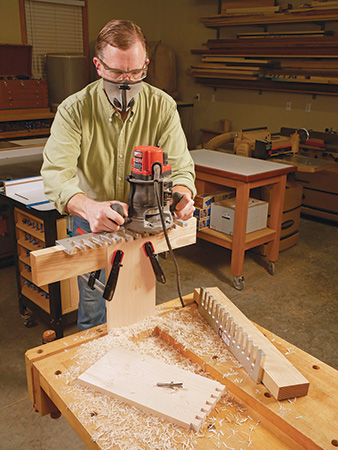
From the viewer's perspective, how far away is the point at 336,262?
12.1 feet

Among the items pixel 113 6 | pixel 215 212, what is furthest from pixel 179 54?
pixel 215 212

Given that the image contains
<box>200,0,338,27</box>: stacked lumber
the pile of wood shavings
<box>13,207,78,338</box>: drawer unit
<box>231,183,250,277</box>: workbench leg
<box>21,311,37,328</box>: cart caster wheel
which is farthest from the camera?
<box>200,0,338,27</box>: stacked lumber

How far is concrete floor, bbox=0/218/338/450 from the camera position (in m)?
1.91

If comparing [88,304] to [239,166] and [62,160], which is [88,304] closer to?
[62,160]

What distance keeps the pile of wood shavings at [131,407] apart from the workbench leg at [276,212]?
2.18 metres

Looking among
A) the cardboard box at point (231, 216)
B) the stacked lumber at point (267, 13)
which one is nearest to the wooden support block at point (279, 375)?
the cardboard box at point (231, 216)

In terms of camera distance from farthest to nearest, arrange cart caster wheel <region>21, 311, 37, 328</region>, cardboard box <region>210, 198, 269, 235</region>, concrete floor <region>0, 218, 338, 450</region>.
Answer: cardboard box <region>210, 198, 269, 235</region> → cart caster wheel <region>21, 311, 37, 328</region> → concrete floor <region>0, 218, 338, 450</region>

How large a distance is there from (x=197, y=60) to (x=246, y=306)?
14.9 feet

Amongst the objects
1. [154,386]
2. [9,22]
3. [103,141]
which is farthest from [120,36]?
[9,22]

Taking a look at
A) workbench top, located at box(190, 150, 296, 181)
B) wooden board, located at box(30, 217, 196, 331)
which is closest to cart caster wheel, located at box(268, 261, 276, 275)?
workbench top, located at box(190, 150, 296, 181)

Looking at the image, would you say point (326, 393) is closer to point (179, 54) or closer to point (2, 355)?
point (2, 355)

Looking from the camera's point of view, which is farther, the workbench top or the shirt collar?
the workbench top

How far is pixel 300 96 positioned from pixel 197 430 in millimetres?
4971

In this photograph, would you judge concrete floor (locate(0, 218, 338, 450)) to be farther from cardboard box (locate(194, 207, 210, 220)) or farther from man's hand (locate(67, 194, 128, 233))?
man's hand (locate(67, 194, 128, 233))
